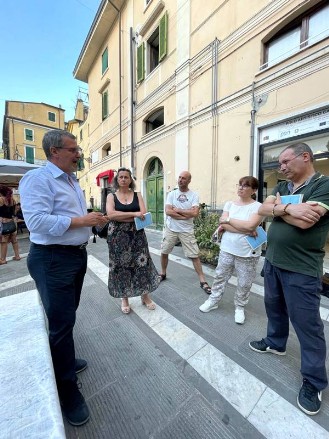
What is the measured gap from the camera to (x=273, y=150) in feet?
16.2

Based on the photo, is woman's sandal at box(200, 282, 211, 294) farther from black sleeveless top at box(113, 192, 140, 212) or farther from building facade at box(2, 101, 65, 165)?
building facade at box(2, 101, 65, 165)

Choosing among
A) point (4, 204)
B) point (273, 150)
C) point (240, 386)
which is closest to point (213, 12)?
point (273, 150)

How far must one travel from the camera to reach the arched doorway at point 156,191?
8.69 meters

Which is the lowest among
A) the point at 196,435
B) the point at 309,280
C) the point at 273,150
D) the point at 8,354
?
the point at 196,435

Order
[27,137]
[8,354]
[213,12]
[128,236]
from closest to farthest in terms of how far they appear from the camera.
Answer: [8,354]
[128,236]
[213,12]
[27,137]

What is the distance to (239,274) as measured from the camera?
8.20 ft

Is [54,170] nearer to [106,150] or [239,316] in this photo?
[239,316]

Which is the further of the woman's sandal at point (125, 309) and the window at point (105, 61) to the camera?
the window at point (105, 61)

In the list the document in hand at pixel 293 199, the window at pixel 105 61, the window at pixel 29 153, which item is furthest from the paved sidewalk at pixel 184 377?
the window at pixel 29 153

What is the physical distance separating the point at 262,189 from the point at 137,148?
6.29 m

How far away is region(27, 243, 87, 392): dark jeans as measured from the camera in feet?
4.66

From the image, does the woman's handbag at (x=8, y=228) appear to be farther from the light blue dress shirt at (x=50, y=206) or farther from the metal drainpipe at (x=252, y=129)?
the metal drainpipe at (x=252, y=129)

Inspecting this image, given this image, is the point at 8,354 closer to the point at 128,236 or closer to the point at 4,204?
the point at 128,236

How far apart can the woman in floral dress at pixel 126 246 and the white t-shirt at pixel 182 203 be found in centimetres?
81
